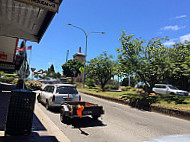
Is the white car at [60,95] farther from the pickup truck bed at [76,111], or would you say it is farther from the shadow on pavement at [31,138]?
the shadow on pavement at [31,138]

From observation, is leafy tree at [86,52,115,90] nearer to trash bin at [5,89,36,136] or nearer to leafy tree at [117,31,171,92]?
leafy tree at [117,31,171,92]

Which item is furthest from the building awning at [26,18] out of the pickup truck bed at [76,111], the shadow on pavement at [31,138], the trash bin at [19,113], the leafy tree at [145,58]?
the leafy tree at [145,58]

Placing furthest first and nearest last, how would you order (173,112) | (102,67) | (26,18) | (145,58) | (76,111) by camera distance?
(102,67) < (145,58) < (173,112) < (76,111) < (26,18)

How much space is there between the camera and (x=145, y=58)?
14570mm

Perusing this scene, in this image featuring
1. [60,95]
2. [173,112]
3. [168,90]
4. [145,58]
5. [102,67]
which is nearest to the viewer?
[60,95]

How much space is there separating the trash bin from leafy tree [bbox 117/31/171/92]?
436 inches

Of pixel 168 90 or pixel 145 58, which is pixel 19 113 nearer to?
pixel 145 58

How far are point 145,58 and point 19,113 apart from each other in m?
12.5

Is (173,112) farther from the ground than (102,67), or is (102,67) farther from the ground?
(102,67)

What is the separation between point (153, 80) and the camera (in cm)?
1545

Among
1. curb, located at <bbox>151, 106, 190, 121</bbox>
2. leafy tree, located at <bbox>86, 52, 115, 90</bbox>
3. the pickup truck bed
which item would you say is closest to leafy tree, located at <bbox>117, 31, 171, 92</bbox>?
curb, located at <bbox>151, 106, 190, 121</bbox>

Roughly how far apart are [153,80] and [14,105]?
13.7 meters

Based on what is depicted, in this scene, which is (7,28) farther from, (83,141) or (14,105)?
(83,141)

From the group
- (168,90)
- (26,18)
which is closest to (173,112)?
(26,18)
